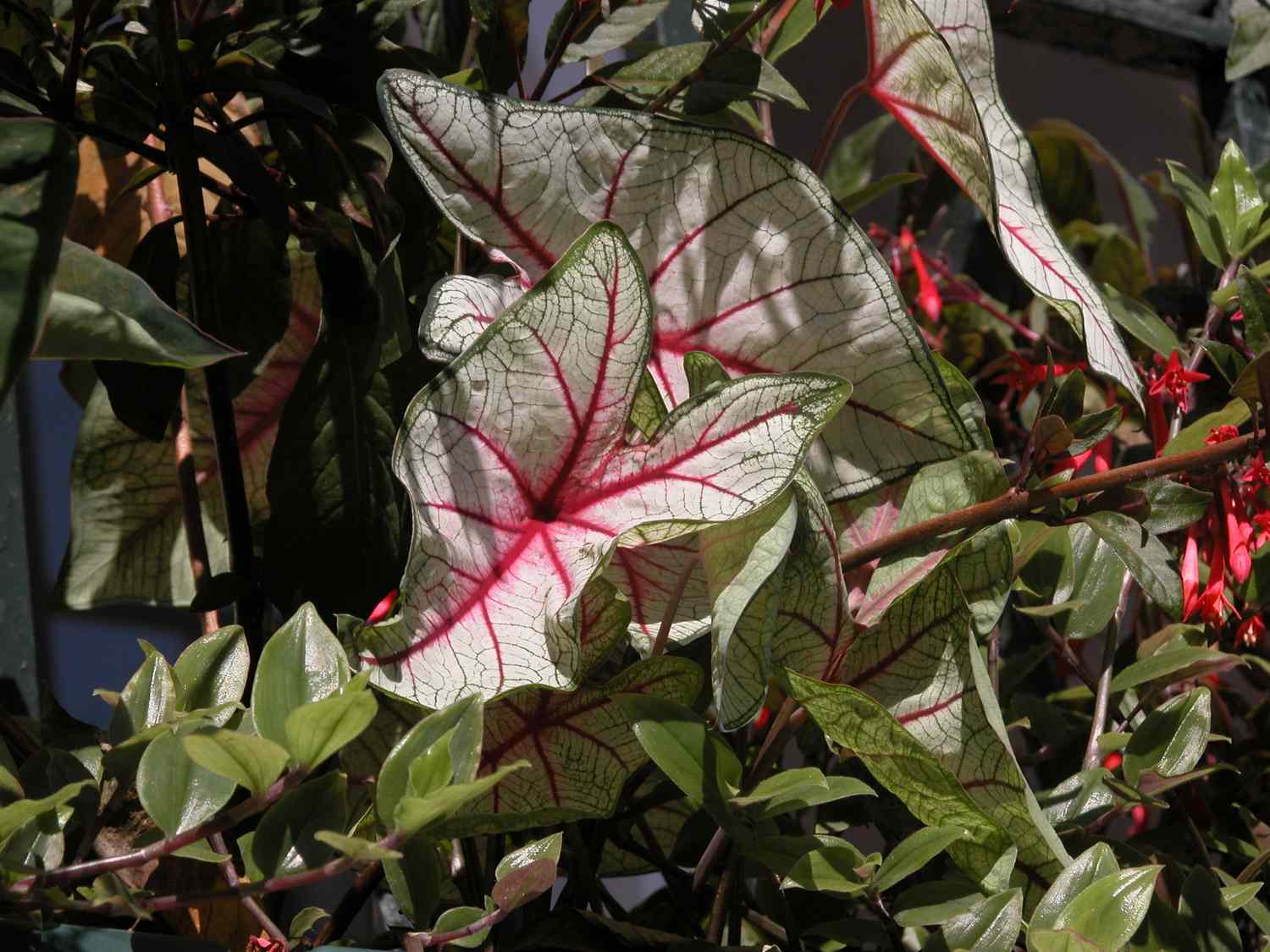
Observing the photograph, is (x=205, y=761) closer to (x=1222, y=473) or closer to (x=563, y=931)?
(x=563, y=931)

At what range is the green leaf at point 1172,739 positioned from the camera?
51 cm

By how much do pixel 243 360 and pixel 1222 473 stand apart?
0.48 m

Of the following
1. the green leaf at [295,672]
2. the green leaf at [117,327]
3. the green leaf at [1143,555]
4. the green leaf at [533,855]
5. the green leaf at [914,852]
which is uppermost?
the green leaf at [117,327]

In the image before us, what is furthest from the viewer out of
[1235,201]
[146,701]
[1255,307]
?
[1235,201]

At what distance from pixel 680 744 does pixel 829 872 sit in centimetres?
7

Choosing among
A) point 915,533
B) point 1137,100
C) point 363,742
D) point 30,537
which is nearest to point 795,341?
point 915,533

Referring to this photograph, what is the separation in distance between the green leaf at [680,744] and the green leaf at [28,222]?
207 millimetres

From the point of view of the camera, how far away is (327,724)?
1.02 ft

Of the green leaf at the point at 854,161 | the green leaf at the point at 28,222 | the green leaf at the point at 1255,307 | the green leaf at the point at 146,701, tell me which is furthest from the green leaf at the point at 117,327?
the green leaf at the point at 854,161

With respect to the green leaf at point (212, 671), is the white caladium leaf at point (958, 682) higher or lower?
lower

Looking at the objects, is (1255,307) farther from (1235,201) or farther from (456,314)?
(456,314)

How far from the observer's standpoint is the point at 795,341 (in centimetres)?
45

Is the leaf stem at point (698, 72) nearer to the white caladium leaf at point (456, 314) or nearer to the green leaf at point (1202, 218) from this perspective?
the white caladium leaf at point (456, 314)

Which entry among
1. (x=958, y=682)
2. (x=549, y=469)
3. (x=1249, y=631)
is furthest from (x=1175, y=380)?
(x=549, y=469)
